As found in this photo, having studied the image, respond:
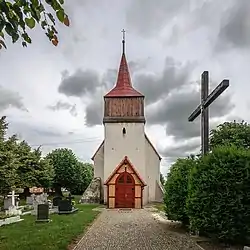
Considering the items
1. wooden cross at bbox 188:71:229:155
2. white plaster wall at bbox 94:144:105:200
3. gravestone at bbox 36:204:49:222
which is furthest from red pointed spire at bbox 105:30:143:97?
wooden cross at bbox 188:71:229:155

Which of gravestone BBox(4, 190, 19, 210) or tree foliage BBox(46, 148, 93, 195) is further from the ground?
tree foliage BBox(46, 148, 93, 195)

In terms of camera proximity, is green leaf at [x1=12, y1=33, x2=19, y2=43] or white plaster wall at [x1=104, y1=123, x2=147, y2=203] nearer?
green leaf at [x1=12, y1=33, x2=19, y2=43]

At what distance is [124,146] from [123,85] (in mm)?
6834

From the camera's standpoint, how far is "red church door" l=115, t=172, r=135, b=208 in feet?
120

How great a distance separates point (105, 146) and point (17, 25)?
36.3 metres

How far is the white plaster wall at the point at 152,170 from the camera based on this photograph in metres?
41.0

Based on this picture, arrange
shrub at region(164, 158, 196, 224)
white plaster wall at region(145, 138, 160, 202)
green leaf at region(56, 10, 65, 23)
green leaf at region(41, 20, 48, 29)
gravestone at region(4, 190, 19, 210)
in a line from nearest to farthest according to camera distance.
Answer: green leaf at region(56, 10, 65, 23) < green leaf at region(41, 20, 48, 29) < shrub at region(164, 158, 196, 224) < gravestone at region(4, 190, 19, 210) < white plaster wall at region(145, 138, 160, 202)

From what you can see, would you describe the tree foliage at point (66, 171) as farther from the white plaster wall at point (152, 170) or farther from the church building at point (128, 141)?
the white plaster wall at point (152, 170)

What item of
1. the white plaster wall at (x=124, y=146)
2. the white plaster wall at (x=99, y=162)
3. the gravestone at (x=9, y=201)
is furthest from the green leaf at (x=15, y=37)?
the white plaster wall at (x=99, y=162)

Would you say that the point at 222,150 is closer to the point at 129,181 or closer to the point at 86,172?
the point at 129,181

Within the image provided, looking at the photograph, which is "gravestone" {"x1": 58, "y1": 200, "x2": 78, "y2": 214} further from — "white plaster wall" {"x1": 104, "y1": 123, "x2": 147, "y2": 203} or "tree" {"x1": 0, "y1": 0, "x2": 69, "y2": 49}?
"tree" {"x1": 0, "y1": 0, "x2": 69, "y2": 49}

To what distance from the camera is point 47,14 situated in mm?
3883

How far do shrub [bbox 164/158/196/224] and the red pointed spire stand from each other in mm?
23570

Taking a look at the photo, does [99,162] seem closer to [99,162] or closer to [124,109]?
[99,162]
